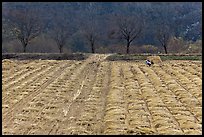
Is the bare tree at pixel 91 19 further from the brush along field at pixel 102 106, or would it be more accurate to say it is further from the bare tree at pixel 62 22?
the brush along field at pixel 102 106

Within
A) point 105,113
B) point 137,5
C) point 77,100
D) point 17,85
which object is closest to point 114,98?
point 77,100

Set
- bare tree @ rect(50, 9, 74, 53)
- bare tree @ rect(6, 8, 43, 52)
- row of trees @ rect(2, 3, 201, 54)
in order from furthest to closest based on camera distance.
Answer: bare tree @ rect(50, 9, 74, 53)
row of trees @ rect(2, 3, 201, 54)
bare tree @ rect(6, 8, 43, 52)

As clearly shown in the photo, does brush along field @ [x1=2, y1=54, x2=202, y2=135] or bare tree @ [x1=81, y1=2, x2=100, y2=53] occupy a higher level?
bare tree @ [x1=81, y1=2, x2=100, y2=53]

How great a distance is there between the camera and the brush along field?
916 cm

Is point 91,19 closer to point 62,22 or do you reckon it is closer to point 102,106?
point 62,22

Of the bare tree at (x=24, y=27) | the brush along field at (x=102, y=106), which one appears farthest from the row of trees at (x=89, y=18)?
the brush along field at (x=102, y=106)

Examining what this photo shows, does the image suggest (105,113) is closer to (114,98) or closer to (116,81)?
(114,98)

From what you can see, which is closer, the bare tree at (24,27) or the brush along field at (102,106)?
the brush along field at (102,106)

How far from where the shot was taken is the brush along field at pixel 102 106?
30.1ft

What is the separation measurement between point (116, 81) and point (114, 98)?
15.7 feet

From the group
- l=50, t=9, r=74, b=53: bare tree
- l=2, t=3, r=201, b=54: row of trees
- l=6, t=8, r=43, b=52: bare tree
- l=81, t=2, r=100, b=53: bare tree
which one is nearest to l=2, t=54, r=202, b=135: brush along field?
l=6, t=8, r=43, b=52: bare tree

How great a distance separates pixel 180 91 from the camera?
1427 centimetres

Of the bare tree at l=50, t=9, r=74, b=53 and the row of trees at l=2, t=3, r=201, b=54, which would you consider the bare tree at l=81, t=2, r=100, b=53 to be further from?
the bare tree at l=50, t=9, r=74, b=53

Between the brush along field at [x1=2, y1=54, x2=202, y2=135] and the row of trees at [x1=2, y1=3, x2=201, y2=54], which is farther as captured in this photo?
the row of trees at [x1=2, y1=3, x2=201, y2=54]
